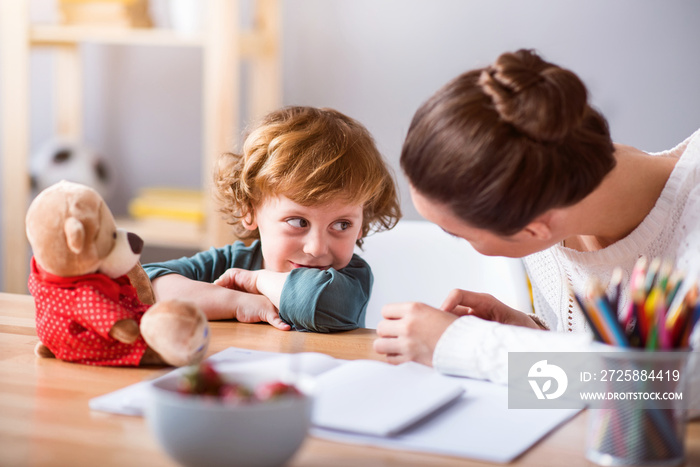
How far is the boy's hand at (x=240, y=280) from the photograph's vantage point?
1.14m


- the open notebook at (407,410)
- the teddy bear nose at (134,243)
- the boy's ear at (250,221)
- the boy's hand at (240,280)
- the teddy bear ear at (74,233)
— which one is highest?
the teddy bear ear at (74,233)

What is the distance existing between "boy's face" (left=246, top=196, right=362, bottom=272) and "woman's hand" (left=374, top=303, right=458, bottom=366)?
0.98 ft

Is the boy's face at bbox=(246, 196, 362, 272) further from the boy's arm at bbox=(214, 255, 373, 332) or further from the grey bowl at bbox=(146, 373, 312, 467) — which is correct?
the grey bowl at bbox=(146, 373, 312, 467)

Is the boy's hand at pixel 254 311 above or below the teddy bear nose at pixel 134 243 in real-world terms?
below

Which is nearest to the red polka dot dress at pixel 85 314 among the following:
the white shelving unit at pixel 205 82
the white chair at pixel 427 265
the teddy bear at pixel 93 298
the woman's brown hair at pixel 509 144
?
the teddy bear at pixel 93 298

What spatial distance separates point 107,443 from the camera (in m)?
0.59

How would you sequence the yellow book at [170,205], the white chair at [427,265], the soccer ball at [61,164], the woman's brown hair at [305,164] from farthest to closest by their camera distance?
the soccer ball at [61,164], the yellow book at [170,205], the white chair at [427,265], the woman's brown hair at [305,164]

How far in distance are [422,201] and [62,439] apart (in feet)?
1.52

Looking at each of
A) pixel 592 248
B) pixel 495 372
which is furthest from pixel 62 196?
pixel 592 248

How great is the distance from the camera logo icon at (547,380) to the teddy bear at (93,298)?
A: 33 centimetres

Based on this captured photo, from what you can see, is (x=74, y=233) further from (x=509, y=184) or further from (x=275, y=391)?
(x=509, y=184)

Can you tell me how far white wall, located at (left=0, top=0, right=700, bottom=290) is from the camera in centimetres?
207

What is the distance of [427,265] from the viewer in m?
1.45

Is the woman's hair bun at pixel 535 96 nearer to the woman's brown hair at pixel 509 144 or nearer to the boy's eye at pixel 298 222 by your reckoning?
the woman's brown hair at pixel 509 144
